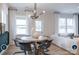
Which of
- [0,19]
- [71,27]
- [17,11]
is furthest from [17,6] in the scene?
[71,27]

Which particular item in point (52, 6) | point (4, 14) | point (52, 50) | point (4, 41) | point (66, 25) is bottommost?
point (52, 50)

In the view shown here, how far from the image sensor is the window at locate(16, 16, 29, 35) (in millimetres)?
2473

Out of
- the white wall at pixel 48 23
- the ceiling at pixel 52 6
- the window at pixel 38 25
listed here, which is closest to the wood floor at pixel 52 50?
the white wall at pixel 48 23

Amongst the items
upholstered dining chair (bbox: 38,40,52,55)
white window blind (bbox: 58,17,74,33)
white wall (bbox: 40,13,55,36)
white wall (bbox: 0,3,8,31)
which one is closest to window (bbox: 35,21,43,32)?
white wall (bbox: 40,13,55,36)

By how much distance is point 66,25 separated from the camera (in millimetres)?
2580

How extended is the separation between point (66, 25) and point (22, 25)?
0.87 meters

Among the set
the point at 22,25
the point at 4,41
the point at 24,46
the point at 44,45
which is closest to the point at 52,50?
the point at 44,45

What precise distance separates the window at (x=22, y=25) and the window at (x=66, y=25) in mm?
656

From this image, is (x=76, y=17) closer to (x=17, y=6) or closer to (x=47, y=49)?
(x=47, y=49)

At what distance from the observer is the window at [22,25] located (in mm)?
2473

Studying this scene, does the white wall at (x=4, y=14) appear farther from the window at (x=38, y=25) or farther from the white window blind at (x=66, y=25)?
the white window blind at (x=66, y=25)

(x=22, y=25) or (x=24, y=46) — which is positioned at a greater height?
(x=22, y=25)

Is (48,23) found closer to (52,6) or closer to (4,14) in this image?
(52,6)

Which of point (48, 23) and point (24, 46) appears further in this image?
point (48, 23)
